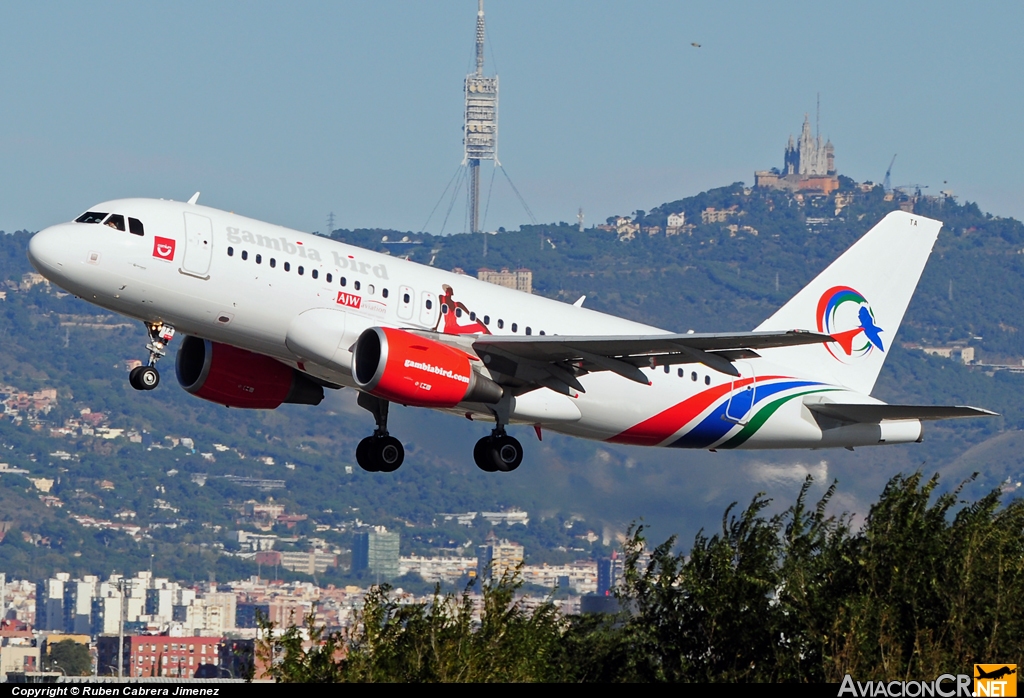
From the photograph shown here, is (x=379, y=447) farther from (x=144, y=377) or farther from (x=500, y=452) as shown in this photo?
(x=144, y=377)

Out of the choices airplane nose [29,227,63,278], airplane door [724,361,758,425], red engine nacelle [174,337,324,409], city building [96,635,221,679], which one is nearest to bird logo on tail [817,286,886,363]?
airplane door [724,361,758,425]

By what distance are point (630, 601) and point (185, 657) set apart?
9956 centimetres

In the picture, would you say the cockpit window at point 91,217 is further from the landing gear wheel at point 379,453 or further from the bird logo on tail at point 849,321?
the bird logo on tail at point 849,321

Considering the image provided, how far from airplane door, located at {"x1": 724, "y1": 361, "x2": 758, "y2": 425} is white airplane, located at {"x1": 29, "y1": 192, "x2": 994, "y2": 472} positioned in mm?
51

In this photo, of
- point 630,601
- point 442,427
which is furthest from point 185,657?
point 630,601

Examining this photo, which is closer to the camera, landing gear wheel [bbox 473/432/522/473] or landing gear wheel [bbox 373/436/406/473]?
landing gear wheel [bbox 473/432/522/473]

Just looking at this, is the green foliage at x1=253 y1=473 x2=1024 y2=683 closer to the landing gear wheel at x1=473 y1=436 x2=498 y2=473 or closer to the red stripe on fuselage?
the red stripe on fuselage

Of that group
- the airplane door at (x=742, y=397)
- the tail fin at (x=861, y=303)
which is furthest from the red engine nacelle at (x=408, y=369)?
the tail fin at (x=861, y=303)

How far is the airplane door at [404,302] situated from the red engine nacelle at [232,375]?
4794 mm

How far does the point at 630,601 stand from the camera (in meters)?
48.5

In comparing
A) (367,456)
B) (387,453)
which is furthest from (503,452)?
(367,456)

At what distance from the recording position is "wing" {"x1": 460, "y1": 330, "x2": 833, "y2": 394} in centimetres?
4138

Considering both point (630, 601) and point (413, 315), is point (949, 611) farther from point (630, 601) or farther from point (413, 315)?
point (413, 315)

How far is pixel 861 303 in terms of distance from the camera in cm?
5234
